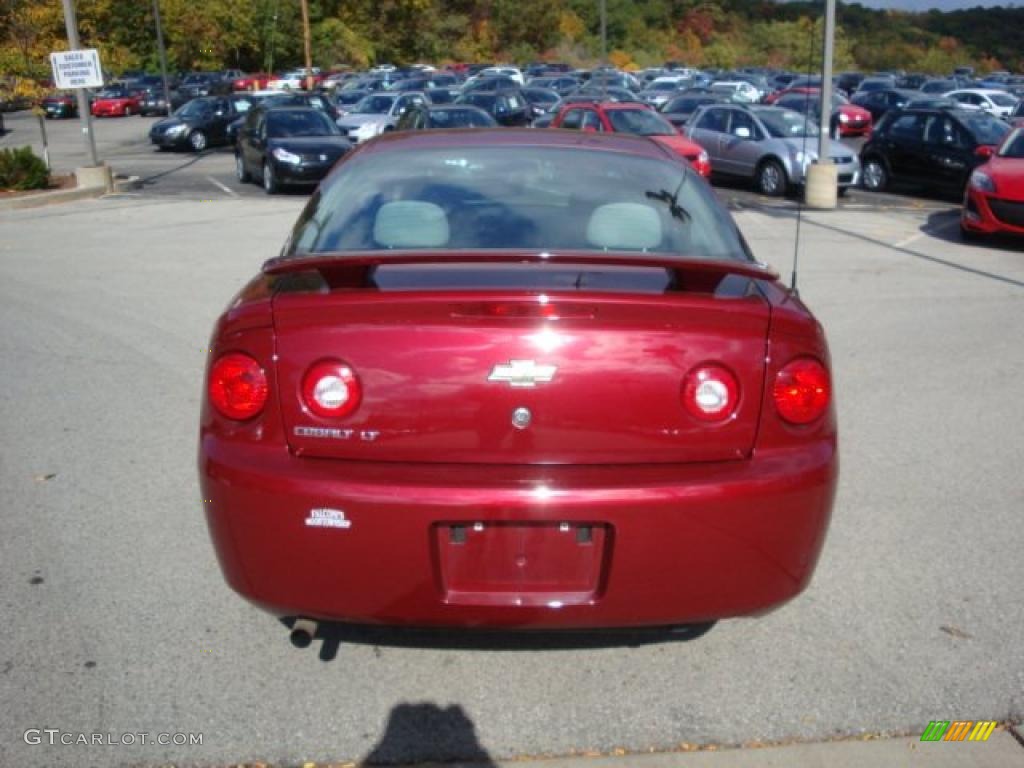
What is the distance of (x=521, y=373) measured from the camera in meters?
2.97

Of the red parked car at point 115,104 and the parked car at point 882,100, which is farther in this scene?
the red parked car at point 115,104

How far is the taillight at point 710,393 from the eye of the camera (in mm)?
3029

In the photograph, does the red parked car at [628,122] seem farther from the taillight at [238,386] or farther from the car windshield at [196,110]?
the taillight at [238,386]

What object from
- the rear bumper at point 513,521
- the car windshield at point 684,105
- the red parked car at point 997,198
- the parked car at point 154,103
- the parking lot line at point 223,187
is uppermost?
the rear bumper at point 513,521

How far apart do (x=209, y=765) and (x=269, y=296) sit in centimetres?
138

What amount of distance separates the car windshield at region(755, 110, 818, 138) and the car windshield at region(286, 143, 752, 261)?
1663cm

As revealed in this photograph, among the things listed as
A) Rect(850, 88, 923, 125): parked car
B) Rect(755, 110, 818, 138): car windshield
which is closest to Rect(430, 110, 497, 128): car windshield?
Rect(755, 110, 818, 138): car windshield

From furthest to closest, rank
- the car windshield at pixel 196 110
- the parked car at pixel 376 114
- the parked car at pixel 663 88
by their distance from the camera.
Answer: the parked car at pixel 663 88 → the car windshield at pixel 196 110 → the parked car at pixel 376 114

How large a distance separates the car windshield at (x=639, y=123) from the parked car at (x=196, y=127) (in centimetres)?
1494

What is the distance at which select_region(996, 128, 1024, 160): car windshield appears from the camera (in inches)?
546

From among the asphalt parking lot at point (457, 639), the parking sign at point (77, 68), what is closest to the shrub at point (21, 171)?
the parking sign at point (77, 68)

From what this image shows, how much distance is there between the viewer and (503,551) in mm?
3006

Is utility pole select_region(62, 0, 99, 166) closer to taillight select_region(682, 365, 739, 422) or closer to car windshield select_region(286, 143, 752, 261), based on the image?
car windshield select_region(286, 143, 752, 261)

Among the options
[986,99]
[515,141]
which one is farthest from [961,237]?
[986,99]
